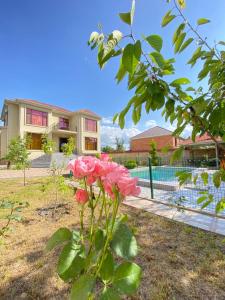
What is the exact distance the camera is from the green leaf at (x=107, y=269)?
1013 millimetres

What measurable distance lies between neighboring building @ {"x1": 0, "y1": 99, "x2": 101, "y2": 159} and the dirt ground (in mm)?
21428

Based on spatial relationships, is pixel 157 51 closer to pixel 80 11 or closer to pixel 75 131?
pixel 80 11

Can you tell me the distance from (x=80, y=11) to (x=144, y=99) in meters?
7.91

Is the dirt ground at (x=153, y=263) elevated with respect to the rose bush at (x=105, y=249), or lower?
lower

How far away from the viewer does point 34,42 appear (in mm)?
12203

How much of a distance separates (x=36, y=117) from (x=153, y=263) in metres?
27.3

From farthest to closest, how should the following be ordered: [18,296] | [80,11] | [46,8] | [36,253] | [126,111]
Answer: [46,8]
[80,11]
[36,253]
[18,296]
[126,111]

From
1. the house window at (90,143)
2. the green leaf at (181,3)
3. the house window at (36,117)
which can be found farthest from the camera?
the house window at (90,143)

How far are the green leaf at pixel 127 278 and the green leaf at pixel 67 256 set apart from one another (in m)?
0.27

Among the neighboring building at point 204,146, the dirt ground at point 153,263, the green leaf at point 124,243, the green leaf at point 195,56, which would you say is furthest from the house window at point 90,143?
the green leaf at point 124,243

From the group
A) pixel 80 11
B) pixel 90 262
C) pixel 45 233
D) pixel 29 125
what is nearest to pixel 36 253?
pixel 45 233

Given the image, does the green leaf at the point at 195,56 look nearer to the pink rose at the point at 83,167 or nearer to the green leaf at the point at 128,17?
the green leaf at the point at 128,17

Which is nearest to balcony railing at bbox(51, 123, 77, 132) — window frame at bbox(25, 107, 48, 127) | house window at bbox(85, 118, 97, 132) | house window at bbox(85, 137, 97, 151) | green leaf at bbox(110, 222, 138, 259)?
window frame at bbox(25, 107, 48, 127)

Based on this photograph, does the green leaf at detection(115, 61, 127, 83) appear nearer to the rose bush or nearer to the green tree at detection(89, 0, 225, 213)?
the green tree at detection(89, 0, 225, 213)
